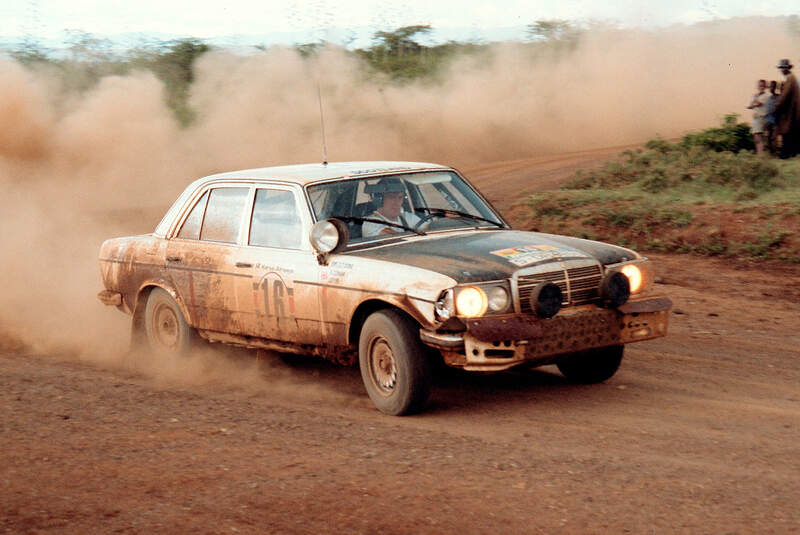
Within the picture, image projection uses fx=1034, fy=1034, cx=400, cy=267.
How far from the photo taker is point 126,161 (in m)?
23.0

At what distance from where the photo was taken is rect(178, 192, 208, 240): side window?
25.4ft

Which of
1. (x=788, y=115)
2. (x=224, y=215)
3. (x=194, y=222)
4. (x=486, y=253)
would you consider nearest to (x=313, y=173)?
(x=224, y=215)

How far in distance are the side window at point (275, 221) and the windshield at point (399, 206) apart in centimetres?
19

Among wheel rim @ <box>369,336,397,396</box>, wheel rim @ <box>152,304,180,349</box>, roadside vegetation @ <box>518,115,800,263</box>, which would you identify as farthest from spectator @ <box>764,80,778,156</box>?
wheel rim @ <box>369,336,397,396</box>

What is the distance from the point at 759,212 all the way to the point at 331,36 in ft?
57.0

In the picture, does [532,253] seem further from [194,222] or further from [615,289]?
[194,222]

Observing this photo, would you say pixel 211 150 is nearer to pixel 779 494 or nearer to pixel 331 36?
pixel 331 36

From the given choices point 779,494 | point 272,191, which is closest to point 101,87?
point 272,191

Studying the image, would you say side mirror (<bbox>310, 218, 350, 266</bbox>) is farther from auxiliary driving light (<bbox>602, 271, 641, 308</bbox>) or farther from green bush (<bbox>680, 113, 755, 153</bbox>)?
green bush (<bbox>680, 113, 755, 153</bbox>)

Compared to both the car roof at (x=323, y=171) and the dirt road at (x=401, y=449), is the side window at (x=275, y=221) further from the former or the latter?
the dirt road at (x=401, y=449)

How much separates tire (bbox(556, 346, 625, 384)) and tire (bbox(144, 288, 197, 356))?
9.26ft

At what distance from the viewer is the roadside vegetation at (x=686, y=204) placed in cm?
1212

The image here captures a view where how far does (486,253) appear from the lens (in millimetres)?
6215

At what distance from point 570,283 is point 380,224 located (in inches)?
55.5
